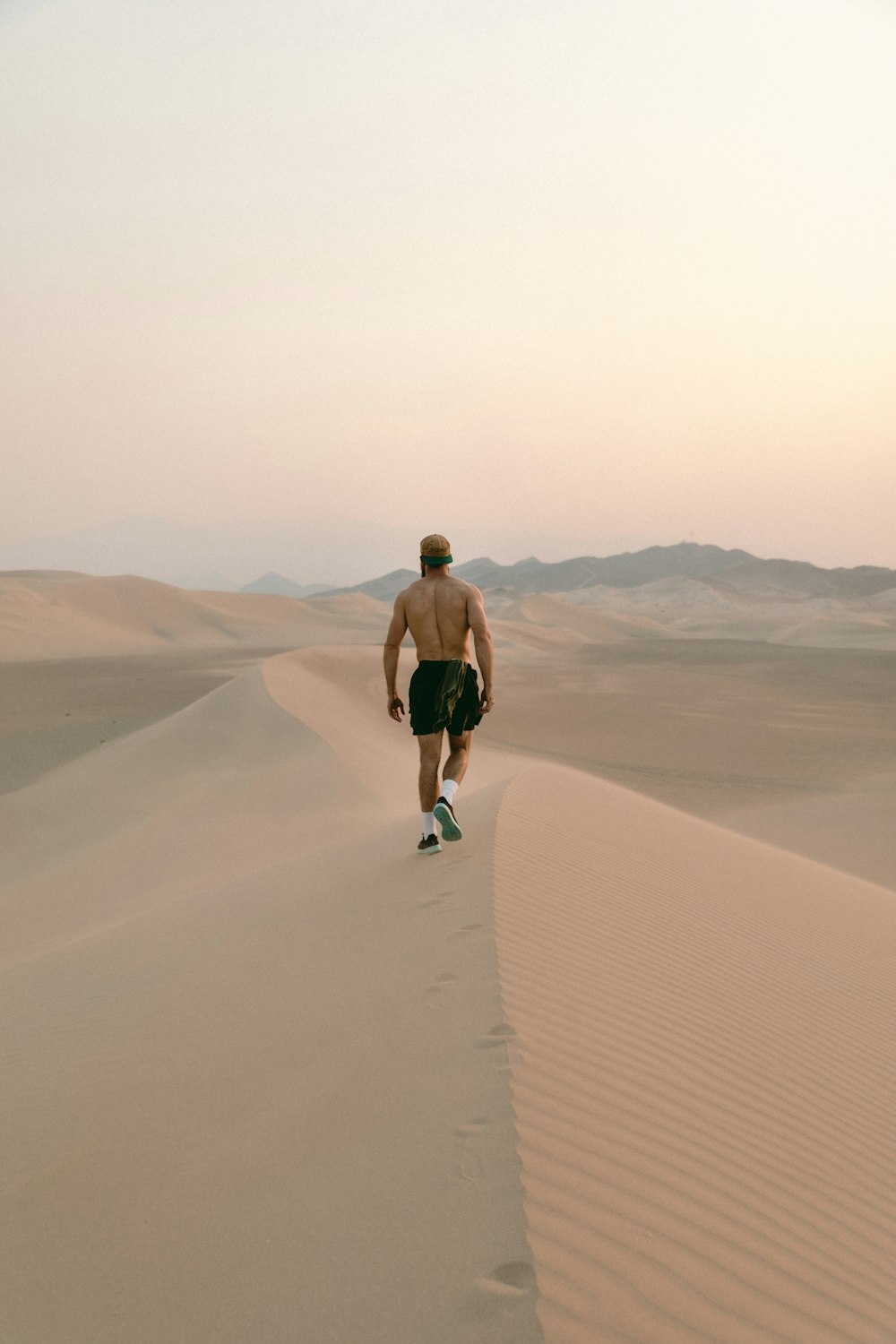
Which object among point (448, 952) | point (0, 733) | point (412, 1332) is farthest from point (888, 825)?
point (0, 733)

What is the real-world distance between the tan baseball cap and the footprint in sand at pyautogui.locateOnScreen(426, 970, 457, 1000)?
8.73ft

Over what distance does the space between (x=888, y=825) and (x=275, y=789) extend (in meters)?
7.88

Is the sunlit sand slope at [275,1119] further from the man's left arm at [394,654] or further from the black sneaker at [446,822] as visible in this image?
the man's left arm at [394,654]

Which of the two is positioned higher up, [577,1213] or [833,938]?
[577,1213]

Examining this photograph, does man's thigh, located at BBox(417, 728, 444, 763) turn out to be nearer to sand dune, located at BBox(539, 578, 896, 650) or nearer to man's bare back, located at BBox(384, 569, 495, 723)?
man's bare back, located at BBox(384, 569, 495, 723)

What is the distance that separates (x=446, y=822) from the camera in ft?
18.7

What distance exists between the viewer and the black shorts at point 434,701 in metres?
5.62

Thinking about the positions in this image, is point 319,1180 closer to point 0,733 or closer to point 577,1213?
point 577,1213

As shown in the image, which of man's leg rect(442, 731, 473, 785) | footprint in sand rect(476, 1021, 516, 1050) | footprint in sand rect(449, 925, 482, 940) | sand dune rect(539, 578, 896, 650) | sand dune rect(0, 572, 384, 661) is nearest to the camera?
footprint in sand rect(476, 1021, 516, 1050)

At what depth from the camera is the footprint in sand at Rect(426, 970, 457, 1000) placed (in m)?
3.61

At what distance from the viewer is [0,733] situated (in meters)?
18.6

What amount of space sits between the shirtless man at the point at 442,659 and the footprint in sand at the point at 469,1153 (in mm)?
2991

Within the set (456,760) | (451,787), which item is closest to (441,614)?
(456,760)

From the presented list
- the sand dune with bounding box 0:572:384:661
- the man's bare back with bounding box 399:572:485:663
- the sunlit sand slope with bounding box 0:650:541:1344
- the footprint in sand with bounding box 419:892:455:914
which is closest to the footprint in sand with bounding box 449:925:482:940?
the sunlit sand slope with bounding box 0:650:541:1344
